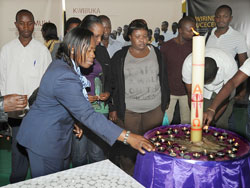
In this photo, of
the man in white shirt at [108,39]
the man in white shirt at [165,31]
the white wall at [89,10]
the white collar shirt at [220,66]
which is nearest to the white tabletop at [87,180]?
the white collar shirt at [220,66]

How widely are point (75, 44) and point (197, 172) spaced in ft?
3.28

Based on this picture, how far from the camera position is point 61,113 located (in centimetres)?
175

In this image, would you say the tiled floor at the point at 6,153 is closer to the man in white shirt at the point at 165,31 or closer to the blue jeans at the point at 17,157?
the blue jeans at the point at 17,157

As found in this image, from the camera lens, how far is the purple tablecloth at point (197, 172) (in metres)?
1.31

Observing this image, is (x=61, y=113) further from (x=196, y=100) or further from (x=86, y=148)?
(x=86, y=148)

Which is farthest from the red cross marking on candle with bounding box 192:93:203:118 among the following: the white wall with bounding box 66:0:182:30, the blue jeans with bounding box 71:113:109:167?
the white wall with bounding box 66:0:182:30

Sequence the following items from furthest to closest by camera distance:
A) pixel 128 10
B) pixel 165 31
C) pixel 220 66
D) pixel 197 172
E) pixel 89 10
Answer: pixel 165 31 < pixel 128 10 < pixel 89 10 < pixel 220 66 < pixel 197 172

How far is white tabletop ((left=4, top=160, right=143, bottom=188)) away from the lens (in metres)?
1.11

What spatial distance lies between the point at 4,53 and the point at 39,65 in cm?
36

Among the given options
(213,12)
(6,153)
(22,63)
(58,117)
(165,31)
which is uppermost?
(213,12)

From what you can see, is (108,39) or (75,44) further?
(108,39)

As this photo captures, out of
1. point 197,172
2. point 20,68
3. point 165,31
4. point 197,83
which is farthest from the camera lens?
point 165,31

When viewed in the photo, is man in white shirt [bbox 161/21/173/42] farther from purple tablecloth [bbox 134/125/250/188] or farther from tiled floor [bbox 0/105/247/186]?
purple tablecloth [bbox 134/125/250/188]

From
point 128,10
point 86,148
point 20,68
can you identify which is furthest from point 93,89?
point 128,10
